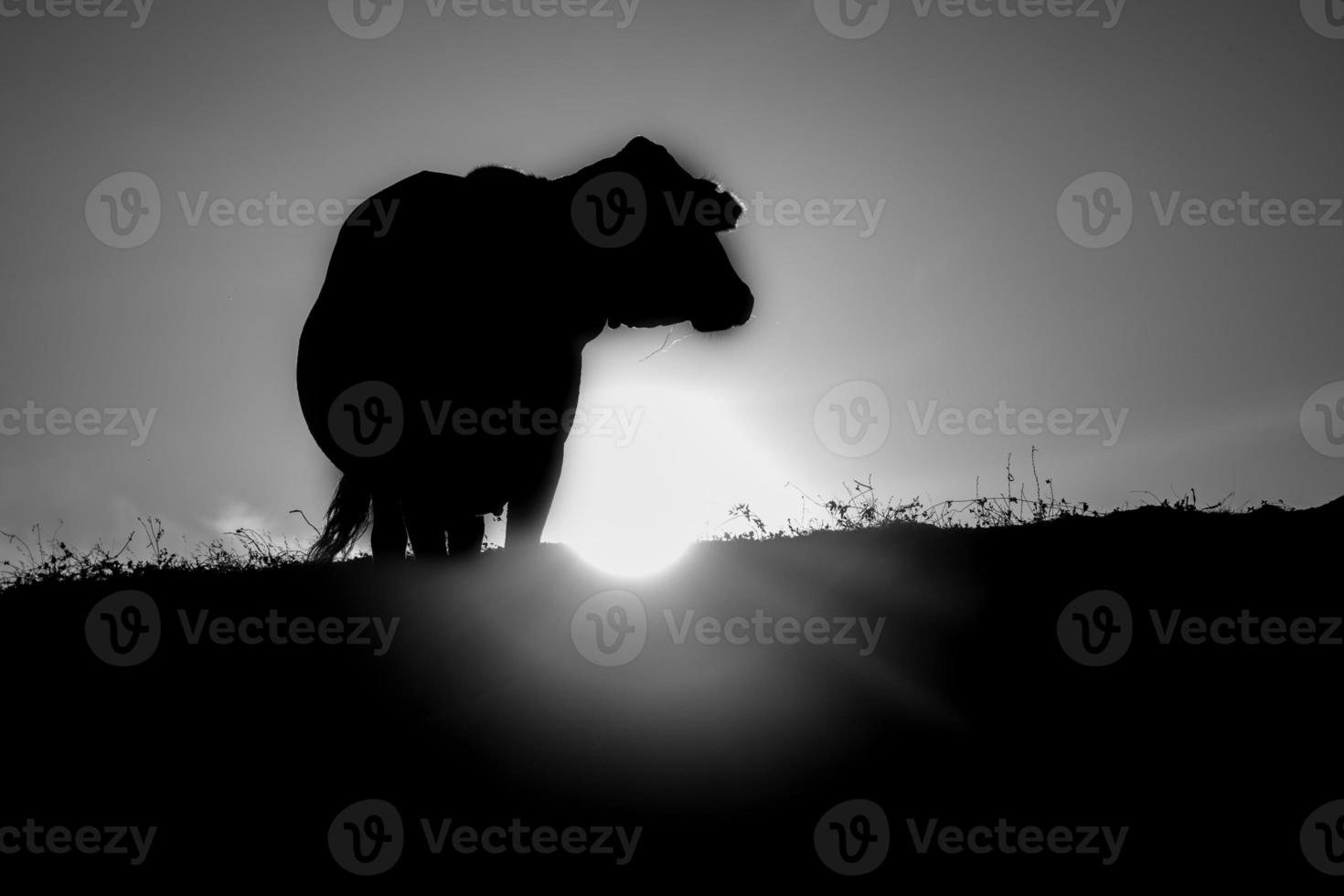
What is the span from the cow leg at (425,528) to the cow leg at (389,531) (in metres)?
0.48

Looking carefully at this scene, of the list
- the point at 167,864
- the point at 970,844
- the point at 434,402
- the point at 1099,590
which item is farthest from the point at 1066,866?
the point at 434,402

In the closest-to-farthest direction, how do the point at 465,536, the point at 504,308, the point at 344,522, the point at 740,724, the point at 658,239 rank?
1. the point at 740,724
2. the point at 504,308
3. the point at 658,239
4. the point at 465,536
5. the point at 344,522

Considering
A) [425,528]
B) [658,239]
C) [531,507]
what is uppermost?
[658,239]

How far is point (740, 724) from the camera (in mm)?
5355

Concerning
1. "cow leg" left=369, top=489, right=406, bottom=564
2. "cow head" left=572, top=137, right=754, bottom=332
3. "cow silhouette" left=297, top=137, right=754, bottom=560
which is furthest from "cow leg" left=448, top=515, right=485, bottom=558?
"cow head" left=572, top=137, right=754, bottom=332

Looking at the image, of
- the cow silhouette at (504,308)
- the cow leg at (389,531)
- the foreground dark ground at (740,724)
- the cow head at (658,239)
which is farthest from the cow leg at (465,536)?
the cow head at (658,239)

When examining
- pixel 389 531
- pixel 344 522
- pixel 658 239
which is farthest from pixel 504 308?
pixel 344 522

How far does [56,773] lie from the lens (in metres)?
5.55

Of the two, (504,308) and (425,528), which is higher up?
(504,308)

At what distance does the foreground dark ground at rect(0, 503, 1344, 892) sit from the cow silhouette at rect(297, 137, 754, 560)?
69cm

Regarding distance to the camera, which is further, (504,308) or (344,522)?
(344,522)

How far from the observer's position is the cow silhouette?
735 centimetres

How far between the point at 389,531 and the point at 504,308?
2023 millimetres

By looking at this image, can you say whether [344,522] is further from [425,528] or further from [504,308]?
[504,308]
